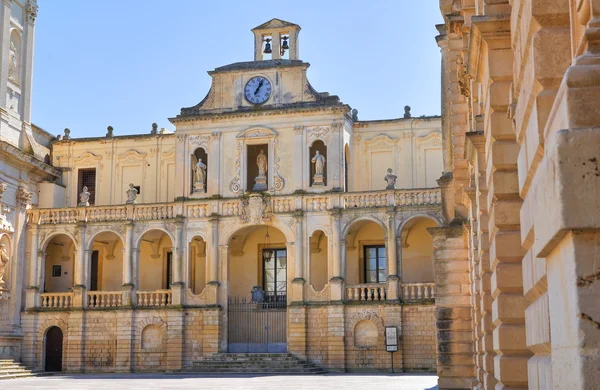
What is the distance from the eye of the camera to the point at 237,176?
3944 centimetres

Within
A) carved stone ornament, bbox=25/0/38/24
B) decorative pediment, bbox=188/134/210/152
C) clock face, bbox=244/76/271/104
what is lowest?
decorative pediment, bbox=188/134/210/152

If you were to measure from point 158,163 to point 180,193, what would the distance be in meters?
4.23

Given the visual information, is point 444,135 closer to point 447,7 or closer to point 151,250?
point 447,7

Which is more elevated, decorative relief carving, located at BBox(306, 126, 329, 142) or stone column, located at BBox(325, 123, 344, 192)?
decorative relief carving, located at BBox(306, 126, 329, 142)

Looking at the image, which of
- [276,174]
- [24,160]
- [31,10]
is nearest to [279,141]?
[276,174]

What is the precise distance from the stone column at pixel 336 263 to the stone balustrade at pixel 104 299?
31.8ft

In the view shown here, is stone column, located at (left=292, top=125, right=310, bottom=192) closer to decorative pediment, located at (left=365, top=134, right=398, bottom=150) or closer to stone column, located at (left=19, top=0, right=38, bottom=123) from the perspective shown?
decorative pediment, located at (left=365, top=134, right=398, bottom=150)

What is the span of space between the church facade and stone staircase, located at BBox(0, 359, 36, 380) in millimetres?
697

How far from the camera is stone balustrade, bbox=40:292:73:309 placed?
129 feet

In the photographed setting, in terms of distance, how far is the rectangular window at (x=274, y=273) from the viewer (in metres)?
40.4

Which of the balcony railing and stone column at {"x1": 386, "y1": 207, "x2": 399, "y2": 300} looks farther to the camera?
the balcony railing

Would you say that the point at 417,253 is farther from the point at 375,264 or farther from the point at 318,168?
the point at 318,168

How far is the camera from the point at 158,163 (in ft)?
142

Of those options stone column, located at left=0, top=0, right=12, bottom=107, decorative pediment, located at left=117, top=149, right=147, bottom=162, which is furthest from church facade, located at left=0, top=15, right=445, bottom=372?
decorative pediment, located at left=117, top=149, right=147, bottom=162
